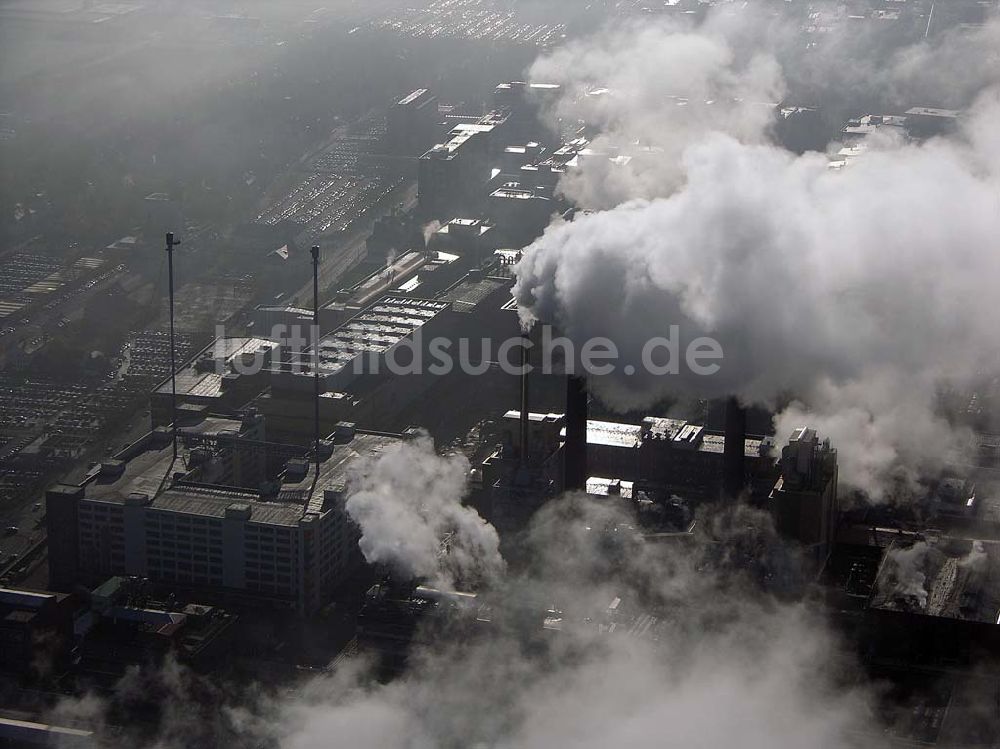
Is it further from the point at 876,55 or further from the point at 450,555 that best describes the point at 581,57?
the point at 450,555

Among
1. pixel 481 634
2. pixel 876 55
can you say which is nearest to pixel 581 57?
pixel 876 55

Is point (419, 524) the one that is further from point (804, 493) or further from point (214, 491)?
point (804, 493)

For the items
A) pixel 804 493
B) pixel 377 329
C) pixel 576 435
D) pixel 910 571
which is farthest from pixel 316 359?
pixel 910 571

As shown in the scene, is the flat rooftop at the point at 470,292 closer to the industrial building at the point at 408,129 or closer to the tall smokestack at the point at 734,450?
the tall smokestack at the point at 734,450

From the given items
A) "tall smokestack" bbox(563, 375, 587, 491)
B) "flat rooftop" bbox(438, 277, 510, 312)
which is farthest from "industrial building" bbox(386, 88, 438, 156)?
"tall smokestack" bbox(563, 375, 587, 491)

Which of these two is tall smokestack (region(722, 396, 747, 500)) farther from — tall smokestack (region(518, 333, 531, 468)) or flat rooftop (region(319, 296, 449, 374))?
flat rooftop (region(319, 296, 449, 374))

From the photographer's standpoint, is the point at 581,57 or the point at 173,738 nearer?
the point at 173,738
